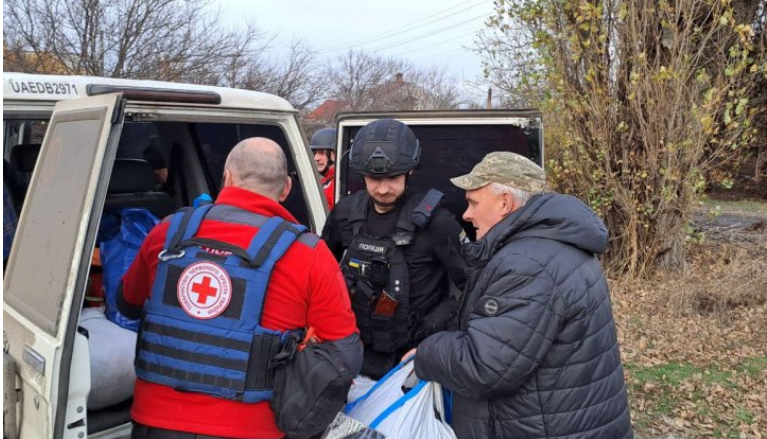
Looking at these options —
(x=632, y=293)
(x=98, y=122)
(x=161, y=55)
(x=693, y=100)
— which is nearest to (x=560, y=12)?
(x=693, y=100)

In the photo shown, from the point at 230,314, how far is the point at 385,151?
4.00 feet

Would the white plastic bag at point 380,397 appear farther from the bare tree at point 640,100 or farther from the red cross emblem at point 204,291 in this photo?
the bare tree at point 640,100

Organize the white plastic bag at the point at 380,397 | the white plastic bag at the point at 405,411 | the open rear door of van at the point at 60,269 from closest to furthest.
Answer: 1. the open rear door of van at the point at 60,269
2. the white plastic bag at the point at 405,411
3. the white plastic bag at the point at 380,397

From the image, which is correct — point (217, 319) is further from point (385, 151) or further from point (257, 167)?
point (385, 151)

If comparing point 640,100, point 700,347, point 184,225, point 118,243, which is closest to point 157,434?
point 184,225

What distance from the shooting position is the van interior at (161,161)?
3.39 m

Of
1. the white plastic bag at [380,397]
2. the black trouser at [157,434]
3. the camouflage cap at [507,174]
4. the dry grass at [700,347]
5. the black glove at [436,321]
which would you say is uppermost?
the camouflage cap at [507,174]

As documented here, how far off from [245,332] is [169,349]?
263mm

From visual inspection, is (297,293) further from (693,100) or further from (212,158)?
(693,100)

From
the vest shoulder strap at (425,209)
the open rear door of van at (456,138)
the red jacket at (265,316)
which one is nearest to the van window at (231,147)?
the open rear door of van at (456,138)

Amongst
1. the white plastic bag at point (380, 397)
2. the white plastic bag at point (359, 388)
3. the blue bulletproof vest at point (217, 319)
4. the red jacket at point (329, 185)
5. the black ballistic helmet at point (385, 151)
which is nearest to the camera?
the blue bulletproof vest at point (217, 319)

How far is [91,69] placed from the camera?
555 inches

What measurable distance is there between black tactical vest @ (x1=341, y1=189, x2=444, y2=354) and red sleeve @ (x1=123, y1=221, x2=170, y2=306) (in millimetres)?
1006

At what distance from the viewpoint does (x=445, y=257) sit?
9.61 feet
